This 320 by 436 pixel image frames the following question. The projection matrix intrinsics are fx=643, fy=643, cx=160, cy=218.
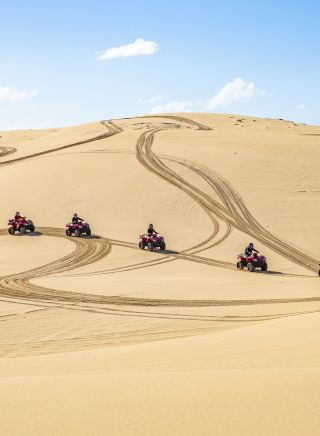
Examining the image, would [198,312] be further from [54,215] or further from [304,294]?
[54,215]

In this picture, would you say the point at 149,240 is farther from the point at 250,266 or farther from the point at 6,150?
the point at 6,150

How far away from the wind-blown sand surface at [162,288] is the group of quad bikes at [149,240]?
524mm

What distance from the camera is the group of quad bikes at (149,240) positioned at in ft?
81.0

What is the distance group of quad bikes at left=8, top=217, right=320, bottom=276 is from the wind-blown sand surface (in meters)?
0.52

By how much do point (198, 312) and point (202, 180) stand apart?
25.5 metres

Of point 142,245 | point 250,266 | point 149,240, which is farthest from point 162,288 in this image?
point 142,245

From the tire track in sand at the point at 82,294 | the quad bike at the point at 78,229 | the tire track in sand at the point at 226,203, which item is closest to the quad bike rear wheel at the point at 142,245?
the tire track in sand at the point at 82,294

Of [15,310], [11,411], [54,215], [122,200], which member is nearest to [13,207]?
[54,215]

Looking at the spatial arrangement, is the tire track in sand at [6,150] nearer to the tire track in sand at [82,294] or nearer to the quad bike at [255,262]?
the tire track in sand at [82,294]

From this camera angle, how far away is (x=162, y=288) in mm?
19516

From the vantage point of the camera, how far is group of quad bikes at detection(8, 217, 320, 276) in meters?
24.7

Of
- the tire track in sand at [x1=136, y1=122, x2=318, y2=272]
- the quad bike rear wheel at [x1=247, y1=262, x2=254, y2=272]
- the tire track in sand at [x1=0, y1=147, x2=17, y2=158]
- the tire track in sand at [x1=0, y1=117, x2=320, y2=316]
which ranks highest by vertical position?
the tire track in sand at [x1=0, y1=147, x2=17, y2=158]

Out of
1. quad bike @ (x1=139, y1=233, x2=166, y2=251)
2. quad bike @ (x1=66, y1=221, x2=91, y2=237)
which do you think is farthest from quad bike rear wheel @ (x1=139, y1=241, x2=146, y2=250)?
quad bike @ (x1=66, y1=221, x2=91, y2=237)

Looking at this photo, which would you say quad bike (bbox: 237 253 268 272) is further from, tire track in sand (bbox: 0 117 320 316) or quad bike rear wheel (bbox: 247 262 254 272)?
tire track in sand (bbox: 0 117 320 316)
